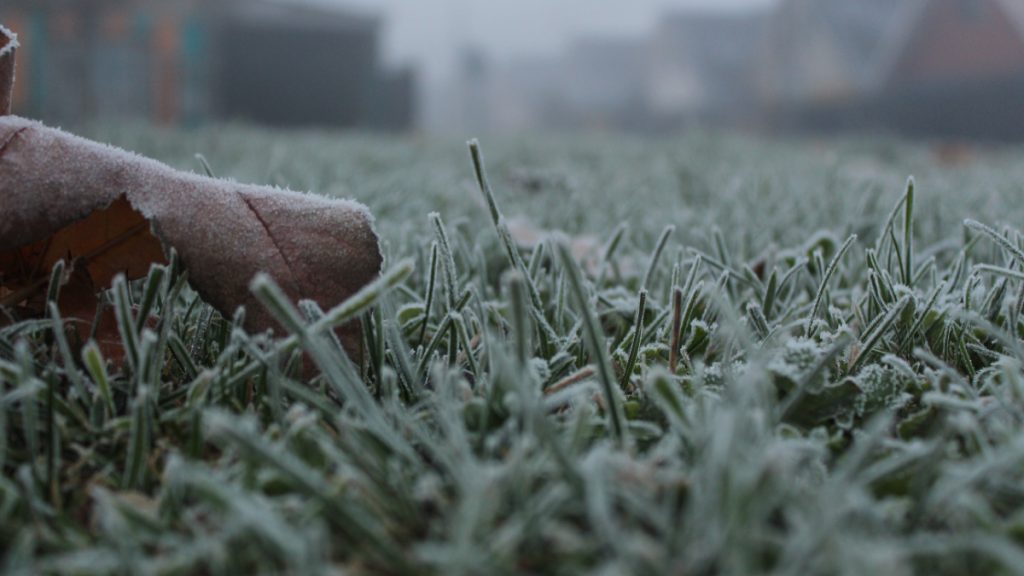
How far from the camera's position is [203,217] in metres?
0.72

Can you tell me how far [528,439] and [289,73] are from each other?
10.2 meters

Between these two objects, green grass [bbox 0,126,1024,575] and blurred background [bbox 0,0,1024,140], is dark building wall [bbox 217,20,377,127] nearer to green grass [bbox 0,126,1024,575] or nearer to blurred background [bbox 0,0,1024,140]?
blurred background [bbox 0,0,1024,140]

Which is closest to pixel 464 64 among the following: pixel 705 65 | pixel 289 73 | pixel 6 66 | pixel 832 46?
pixel 705 65

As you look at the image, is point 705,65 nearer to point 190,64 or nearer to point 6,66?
point 190,64

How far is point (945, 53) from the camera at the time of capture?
19344 millimetres

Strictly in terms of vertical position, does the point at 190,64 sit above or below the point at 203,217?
below

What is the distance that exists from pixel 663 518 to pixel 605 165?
3216 mm

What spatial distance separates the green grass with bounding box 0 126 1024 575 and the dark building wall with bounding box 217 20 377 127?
9429mm

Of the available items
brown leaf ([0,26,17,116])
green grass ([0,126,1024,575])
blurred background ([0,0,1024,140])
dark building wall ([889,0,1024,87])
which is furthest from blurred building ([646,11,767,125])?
brown leaf ([0,26,17,116])

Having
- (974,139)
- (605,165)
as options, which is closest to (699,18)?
(974,139)

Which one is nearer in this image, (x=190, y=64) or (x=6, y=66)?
(x=6, y=66)

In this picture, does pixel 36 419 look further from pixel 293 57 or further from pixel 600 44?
pixel 600 44

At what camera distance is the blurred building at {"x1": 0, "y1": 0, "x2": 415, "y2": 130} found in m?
8.44

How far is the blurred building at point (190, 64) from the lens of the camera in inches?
332
